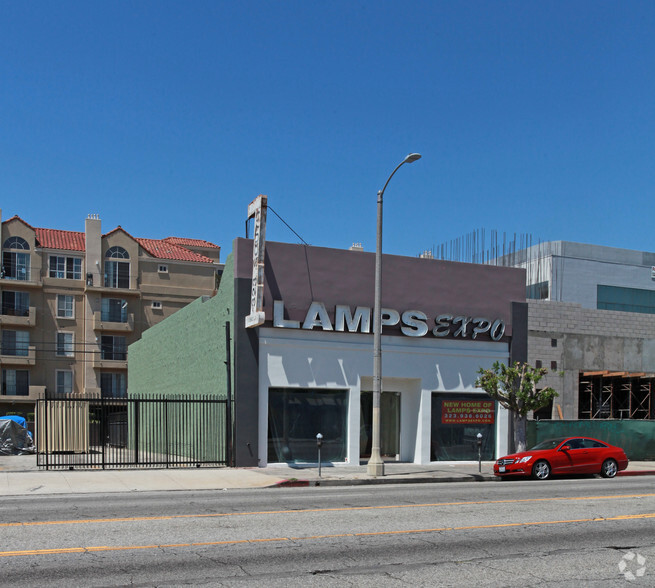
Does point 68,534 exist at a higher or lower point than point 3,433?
higher

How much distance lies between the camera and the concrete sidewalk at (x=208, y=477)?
60.4 feet

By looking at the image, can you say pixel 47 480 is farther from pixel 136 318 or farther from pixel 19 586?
pixel 136 318

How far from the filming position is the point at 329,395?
2441cm

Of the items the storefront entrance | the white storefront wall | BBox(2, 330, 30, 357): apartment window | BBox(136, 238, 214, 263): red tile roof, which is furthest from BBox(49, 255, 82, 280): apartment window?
the white storefront wall

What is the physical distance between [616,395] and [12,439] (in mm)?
28426

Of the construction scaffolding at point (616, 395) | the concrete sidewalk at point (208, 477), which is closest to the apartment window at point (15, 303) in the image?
the concrete sidewalk at point (208, 477)

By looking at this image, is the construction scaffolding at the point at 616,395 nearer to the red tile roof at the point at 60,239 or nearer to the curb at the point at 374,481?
the curb at the point at 374,481

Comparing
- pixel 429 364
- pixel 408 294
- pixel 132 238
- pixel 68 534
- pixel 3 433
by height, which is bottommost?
pixel 3 433

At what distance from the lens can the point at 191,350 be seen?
2900 centimetres

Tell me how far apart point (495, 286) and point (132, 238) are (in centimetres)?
4583

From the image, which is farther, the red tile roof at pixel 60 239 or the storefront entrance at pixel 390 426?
the red tile roof at pixel 60 239

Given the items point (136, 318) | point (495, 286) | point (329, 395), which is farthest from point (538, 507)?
point (136, 318)

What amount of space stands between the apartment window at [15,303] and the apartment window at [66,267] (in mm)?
2936

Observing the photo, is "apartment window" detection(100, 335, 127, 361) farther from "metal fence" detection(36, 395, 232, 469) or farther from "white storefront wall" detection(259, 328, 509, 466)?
"white storefront wall" detection(259, 328, 509, 466)
